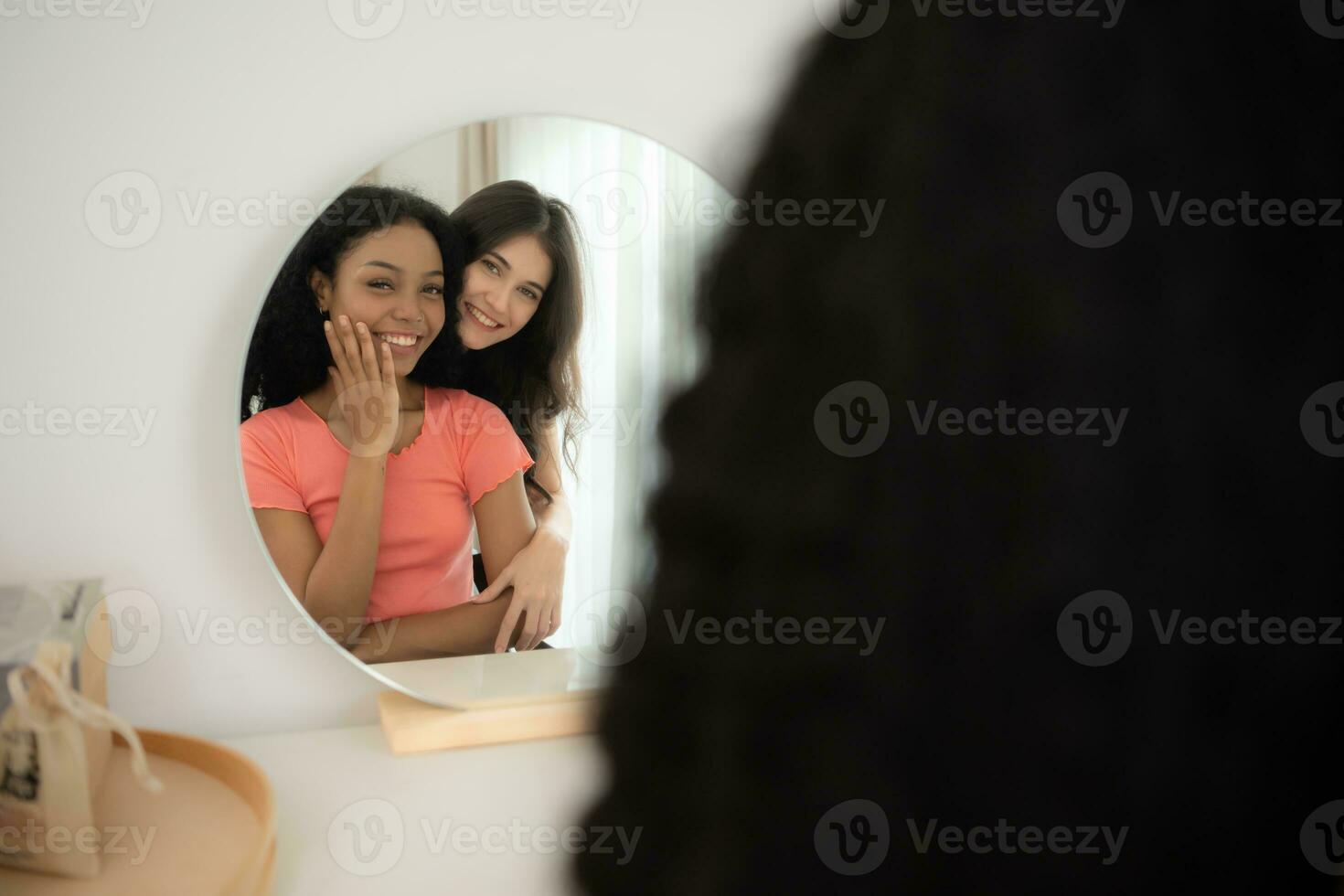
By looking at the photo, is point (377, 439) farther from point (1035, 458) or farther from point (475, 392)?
point (1035, 458)

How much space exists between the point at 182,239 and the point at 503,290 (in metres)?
0.35

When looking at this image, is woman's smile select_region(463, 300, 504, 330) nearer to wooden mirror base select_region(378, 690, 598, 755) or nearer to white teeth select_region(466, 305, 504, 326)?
white teeth select_region(466, 305, 504, 326)

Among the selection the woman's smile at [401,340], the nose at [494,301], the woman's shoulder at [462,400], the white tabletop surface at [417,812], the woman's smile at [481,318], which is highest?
the nose at [494,301]

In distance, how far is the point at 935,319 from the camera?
26 cm

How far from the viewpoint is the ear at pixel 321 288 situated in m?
1.00

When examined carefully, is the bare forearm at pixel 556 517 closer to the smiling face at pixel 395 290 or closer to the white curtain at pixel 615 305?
the white curtain at pixel 615 305

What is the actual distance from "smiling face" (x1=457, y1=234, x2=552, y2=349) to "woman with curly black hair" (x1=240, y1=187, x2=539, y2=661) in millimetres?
19

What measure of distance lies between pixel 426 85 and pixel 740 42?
0.39m

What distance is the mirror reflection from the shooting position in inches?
39.6

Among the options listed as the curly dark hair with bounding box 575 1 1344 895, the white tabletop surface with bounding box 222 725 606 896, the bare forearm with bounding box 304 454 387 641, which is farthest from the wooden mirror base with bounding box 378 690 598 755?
the curly dark hair with bounding box 575 1 1344 895

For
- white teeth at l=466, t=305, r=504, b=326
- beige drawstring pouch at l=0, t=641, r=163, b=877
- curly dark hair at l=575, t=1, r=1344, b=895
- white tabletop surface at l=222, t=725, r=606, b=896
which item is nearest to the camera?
curly dark hair at l=575, t=1, r=1344, b=895

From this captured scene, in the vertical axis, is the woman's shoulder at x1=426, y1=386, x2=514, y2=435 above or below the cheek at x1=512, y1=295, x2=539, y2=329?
below

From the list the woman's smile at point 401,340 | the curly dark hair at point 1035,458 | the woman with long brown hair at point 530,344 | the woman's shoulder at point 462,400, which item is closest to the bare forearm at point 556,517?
the woman with long brown hair at point 530,344

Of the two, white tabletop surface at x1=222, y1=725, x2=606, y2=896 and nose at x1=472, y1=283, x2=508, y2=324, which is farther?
nose at x1=472, y1=283, x2=508, y2=324
